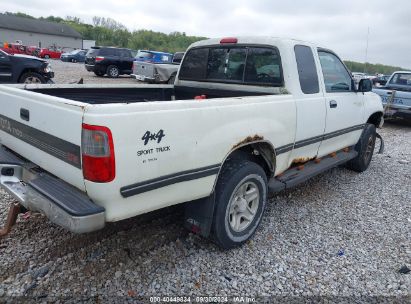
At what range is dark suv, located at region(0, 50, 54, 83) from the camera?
10367 mm

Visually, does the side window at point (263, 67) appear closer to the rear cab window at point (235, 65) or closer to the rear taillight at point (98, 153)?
the rear cab window at point (235, 65)

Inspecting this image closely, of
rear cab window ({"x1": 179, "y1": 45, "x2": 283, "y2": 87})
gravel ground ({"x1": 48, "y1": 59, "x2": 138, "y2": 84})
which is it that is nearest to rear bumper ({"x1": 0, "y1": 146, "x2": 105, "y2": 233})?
rear cab window ({"x1": 179, "y1": 45, "x2": 283, "y2": 87})

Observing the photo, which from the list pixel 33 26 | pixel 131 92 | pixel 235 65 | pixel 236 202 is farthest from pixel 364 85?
pixel 33 26

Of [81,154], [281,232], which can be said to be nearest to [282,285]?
[281,232]

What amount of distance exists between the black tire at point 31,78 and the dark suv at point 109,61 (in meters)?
9.73

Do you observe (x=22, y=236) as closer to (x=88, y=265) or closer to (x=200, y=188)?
(x=88, y=265)

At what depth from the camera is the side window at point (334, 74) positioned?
14.6 ft

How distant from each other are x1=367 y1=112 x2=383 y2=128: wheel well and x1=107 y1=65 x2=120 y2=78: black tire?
17377mm

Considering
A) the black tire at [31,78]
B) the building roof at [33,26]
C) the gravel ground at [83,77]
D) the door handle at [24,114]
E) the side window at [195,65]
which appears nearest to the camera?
the door handle at [24,114]

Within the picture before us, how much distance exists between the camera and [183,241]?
3461 millimetres

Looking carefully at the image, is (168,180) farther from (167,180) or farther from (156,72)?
(156,72)

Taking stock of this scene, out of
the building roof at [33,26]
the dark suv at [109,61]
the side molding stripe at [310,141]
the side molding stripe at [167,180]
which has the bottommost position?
the side molding stripe at [167,180]

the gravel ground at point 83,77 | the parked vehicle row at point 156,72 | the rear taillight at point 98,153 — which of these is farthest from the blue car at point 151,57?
the rear taillight at point 98,153

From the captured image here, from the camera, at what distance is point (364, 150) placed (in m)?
5.83
